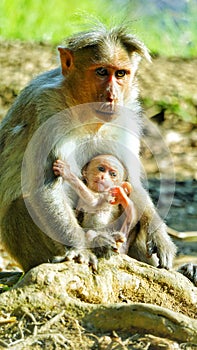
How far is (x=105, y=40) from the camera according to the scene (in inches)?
296

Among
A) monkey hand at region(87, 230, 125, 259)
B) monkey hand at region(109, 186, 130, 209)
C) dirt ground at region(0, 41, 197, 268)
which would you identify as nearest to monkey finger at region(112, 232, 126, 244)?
monkey hand at region(87, 230, 125, 259)

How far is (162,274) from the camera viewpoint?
6273 millimetres

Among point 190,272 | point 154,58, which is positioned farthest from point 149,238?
point 154,58

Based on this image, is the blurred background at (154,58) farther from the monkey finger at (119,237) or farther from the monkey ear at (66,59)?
the monkey finger at (119,237)

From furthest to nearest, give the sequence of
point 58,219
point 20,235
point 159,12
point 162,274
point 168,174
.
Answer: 1. point 159,12
2. point 168,174
3. point 20,235
4. point 58,219
5. point 162,274

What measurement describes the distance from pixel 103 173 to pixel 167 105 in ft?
27.7

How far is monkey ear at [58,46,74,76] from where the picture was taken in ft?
24.9

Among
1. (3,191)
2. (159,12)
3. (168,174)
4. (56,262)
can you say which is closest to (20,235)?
(3,191)

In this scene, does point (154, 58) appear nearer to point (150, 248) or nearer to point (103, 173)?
point (103, 173)

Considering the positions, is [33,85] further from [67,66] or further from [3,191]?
[3,191]

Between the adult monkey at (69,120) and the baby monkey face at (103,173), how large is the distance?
8.2 inches

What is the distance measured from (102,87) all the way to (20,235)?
160 cm

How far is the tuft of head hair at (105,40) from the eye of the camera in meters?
7.46

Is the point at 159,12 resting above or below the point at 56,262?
above
